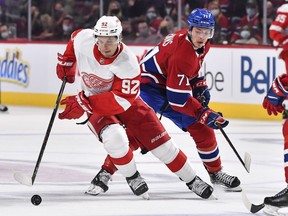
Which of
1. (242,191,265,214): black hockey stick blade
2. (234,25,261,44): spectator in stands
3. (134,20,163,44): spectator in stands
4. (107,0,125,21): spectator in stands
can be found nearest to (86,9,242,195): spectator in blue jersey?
(242,191,265,214): black hockey stick blade

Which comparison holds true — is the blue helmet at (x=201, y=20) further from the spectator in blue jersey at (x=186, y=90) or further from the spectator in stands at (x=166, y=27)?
the spectator in stands at (x=166, y=27)

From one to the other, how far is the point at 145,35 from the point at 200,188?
671cm

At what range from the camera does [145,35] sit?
12781 mm

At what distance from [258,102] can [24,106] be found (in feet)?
11.0

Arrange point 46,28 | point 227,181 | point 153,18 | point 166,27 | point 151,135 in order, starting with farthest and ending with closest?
point 46,28, point 153,18, point 166,27, point 227,181, point 151,135

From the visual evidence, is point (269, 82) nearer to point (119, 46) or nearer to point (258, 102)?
point (258, 102)

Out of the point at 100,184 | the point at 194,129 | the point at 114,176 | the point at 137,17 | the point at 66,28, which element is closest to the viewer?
the point at 100,184

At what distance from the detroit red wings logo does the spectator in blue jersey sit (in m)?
0.42

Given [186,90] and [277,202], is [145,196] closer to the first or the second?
[186,90]

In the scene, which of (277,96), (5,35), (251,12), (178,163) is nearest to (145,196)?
(178,163)

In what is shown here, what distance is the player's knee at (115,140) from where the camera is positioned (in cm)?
596

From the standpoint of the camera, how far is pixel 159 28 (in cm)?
1264

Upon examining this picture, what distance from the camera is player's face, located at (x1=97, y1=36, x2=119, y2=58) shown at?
5969 mm

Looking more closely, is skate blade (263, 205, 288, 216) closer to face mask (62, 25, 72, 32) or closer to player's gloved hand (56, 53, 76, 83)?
player's gloved hand (56, 53, 76, 83)
